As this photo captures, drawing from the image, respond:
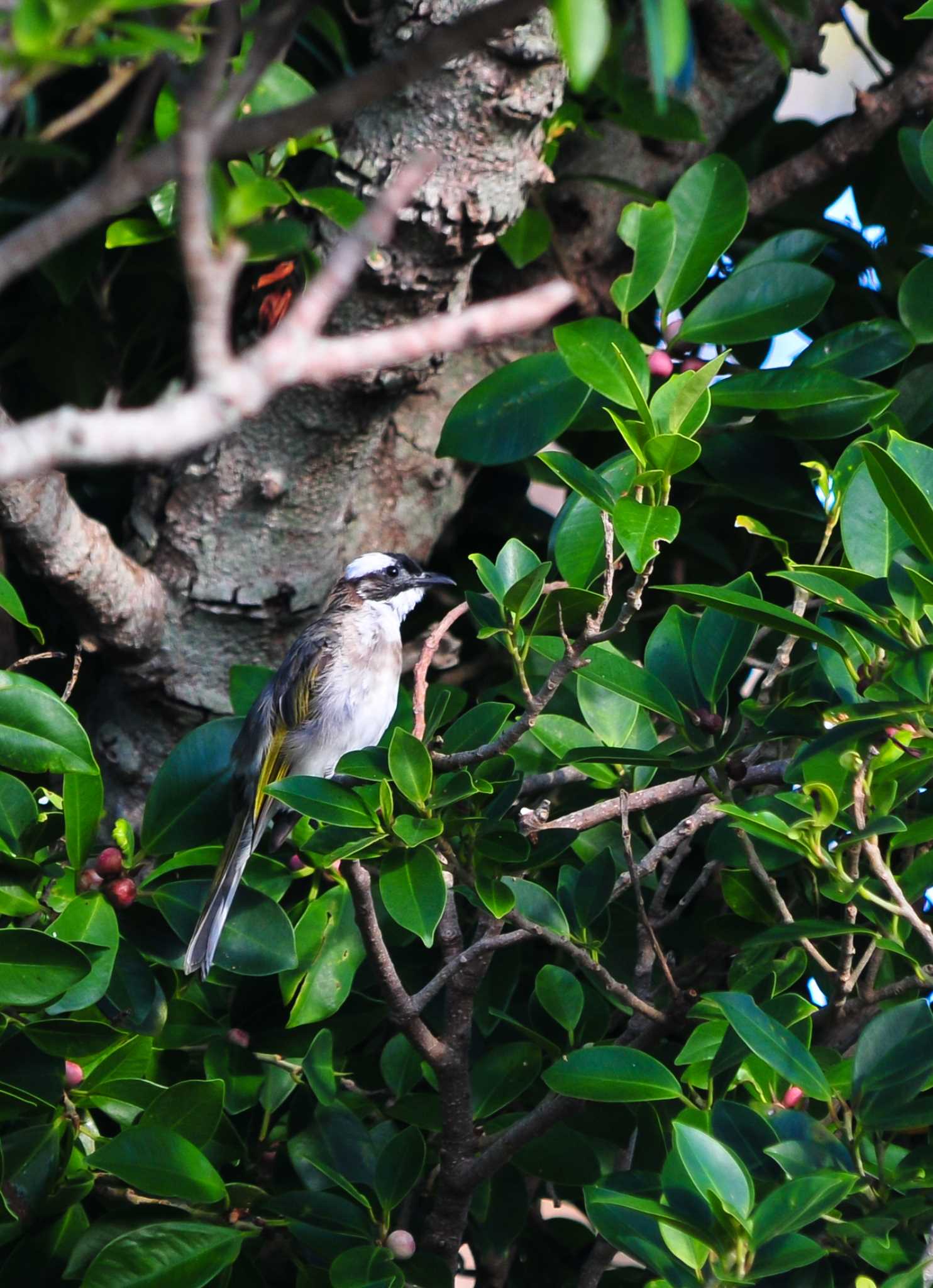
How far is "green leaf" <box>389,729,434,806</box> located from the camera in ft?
5.51

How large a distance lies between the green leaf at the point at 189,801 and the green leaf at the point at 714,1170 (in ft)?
2.96

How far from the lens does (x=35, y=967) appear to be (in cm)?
160

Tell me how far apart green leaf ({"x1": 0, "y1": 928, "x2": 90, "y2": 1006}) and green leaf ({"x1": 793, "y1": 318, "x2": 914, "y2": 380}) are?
4.48 feet

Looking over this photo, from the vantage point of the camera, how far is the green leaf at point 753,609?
1.50 meters

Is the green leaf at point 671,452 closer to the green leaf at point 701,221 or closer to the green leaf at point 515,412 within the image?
the green leaf at point 515,412

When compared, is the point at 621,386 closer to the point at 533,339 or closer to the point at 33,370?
the point at 533,339

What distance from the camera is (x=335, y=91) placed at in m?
0.67

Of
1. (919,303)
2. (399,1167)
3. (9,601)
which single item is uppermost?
(919,303)

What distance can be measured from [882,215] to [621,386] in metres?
1.15

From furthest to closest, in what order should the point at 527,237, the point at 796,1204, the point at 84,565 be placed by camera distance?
the point at 527,237 < the point at 84,565 < the point at 796,1204

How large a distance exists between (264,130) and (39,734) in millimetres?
1234

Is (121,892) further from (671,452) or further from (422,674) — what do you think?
(671,452)

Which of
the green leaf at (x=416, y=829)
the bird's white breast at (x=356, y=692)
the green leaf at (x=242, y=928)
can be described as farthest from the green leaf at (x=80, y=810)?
the bird's white breast at (x=356, y=692)

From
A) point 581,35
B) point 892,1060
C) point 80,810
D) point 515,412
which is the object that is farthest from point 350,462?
point 581,35
